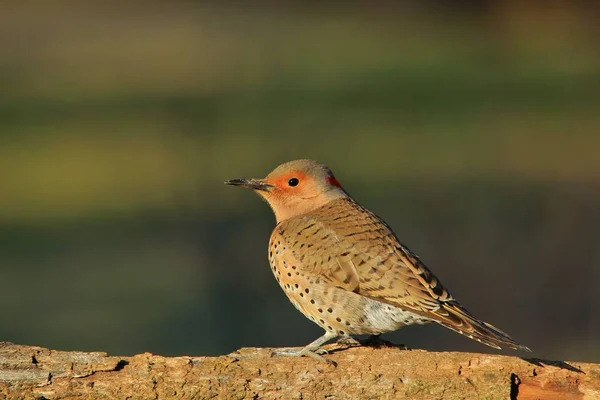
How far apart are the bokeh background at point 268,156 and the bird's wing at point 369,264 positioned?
15.2ft

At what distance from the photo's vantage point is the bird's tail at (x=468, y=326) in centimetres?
641

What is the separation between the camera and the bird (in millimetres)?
6676

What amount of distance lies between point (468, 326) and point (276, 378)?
3.69 ft

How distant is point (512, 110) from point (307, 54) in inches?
288

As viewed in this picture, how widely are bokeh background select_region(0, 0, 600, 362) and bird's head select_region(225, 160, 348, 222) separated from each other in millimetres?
4230

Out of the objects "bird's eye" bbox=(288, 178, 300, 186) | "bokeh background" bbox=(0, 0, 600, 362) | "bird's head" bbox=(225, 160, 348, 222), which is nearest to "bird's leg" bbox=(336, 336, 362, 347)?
"bird's head" bbox=(225, 160, 348, 222)

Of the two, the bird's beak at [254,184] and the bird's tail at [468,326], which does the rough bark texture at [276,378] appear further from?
the bird's beak at [254,184]

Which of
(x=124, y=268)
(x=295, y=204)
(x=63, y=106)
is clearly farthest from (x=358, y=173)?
(x=295, y=204)

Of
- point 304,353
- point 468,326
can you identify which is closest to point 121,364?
point 304,353

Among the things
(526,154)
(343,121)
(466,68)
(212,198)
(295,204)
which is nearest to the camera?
(295,204)

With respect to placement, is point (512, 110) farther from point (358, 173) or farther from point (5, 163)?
point (5, 163)

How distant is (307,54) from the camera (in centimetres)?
3025

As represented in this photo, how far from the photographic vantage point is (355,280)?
693 cm

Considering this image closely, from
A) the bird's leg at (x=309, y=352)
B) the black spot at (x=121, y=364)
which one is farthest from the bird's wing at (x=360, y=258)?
the black spot at (x=121, y=364)
